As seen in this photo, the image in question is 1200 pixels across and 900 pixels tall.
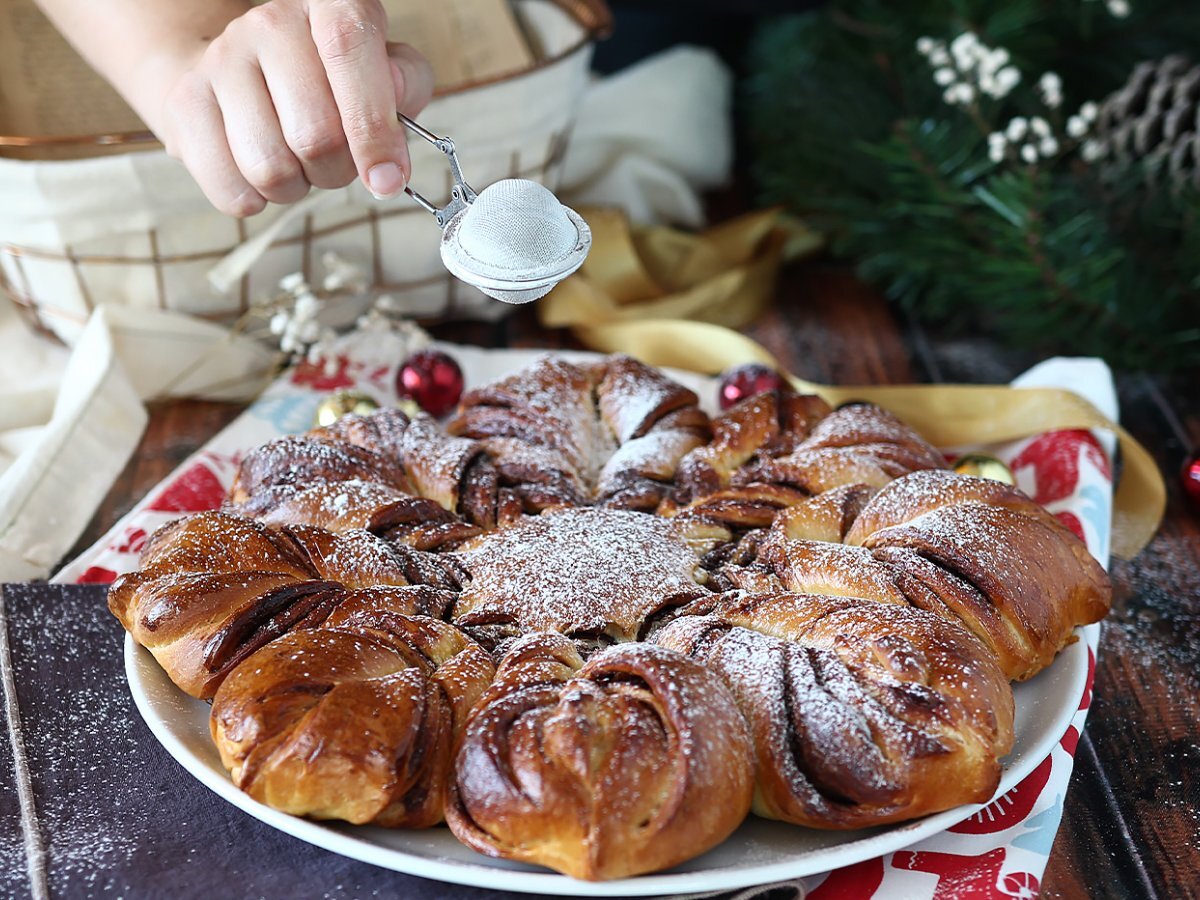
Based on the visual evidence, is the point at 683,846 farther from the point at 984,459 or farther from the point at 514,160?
the point at 514,160

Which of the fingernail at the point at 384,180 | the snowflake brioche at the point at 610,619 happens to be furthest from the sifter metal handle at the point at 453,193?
the snowflake brioche at the point at 610,619

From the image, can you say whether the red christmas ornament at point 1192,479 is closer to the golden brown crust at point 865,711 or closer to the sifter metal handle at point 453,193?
the golden brown crust at point 865,711

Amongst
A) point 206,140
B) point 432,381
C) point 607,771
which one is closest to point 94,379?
point 432,381

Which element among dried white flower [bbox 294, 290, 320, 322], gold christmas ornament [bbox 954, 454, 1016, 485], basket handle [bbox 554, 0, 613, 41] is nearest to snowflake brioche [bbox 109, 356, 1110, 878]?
gold christmas ornament [bbox 954, 454, 1016, 485]

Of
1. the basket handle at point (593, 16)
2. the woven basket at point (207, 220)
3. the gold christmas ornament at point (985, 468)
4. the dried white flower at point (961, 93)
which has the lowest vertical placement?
the gold christmas ornament at point (985, 468)

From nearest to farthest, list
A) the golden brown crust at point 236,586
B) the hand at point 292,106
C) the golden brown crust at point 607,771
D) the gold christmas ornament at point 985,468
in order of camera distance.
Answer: the golden brown crust at point 607,771, the golden brown crust at point 236,586, the hand at point 292,106, the gold christmas ornament at point 985,468

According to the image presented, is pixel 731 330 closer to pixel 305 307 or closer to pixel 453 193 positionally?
pixel 305 307
